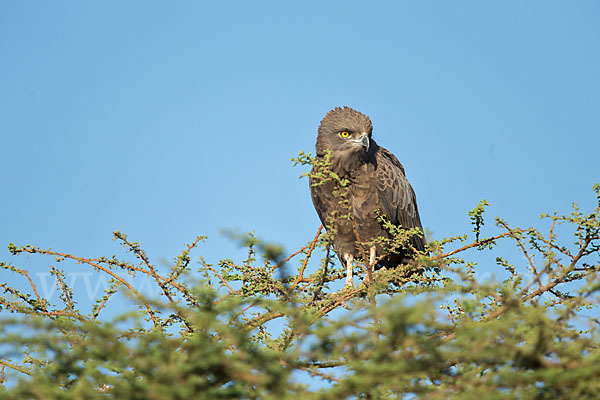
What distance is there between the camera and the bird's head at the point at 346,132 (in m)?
7.58

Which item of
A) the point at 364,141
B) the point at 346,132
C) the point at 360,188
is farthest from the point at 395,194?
the point at 346,132

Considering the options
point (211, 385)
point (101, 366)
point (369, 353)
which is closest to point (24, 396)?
→ point (101, 366)

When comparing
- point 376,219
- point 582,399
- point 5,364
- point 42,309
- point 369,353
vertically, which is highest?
→ point 376,219

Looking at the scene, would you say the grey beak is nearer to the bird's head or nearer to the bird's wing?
the bird's head

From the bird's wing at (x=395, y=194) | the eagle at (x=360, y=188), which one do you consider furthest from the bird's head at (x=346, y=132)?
the bird's wing at (x=395, y=194)

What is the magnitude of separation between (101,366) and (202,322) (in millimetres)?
745

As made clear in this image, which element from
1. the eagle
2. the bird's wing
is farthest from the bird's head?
the bird's wing

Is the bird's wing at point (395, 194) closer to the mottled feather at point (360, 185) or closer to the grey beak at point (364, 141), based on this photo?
the mottled feather at point (360, 185)

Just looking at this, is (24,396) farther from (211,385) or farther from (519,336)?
(519,336)

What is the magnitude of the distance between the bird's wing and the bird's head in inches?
16.1

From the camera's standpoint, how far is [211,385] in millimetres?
2529

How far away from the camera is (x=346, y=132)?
307 inches

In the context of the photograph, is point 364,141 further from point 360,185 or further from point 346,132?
point 360,185

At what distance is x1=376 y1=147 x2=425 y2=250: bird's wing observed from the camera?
7.68 m
